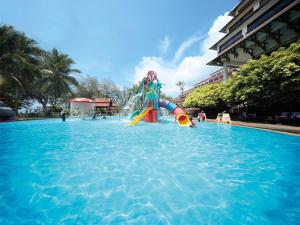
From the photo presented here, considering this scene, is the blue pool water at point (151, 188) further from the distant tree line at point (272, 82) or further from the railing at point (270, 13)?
the railing at point (270, 13)

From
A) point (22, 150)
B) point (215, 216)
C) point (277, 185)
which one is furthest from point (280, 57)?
point (22, 150)

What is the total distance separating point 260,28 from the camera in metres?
17.2

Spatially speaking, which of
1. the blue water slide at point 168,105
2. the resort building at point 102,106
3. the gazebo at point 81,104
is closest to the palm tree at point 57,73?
the resort building at point 102,106

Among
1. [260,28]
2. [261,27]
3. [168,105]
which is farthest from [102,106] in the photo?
[261,27]

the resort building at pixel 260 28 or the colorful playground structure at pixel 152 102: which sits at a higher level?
the resort building at pixel 260 28

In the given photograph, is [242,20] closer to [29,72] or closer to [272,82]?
[272,82]

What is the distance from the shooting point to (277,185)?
137 inches

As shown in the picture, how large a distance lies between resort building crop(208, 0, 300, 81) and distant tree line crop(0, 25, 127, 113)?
30006 mm

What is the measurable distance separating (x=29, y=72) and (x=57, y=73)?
24.8 feet

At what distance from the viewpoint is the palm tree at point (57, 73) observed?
1189 inches

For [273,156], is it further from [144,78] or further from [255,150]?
[144,78]

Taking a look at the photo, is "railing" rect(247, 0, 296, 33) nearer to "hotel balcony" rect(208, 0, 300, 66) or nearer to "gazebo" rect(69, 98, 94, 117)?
"hotel balcony" rect(208, 0, 300, 66)

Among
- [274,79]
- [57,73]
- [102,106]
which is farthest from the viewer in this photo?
[102,106]

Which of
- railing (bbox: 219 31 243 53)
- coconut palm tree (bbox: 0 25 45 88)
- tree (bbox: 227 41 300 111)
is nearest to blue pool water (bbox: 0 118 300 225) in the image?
tree (bbox: 227 41 300 111)
